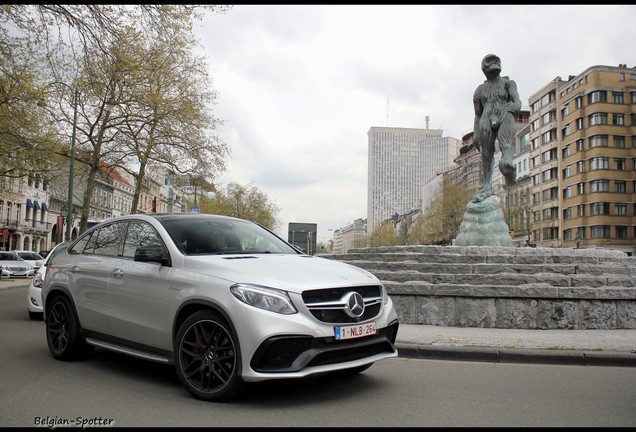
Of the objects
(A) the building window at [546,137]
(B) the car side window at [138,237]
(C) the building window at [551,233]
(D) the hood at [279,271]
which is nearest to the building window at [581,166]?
(A) the building window at [546,137]

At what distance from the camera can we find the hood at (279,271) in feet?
14.8

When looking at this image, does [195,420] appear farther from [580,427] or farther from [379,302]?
[580,427]

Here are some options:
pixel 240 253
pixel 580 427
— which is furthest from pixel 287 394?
pixel 580 427

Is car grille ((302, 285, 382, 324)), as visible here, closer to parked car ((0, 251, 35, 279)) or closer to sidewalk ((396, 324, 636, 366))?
sidewalk ((396, 324, 636, 366))

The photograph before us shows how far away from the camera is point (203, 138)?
105 ft

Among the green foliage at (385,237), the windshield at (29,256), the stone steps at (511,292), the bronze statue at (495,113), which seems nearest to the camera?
the stone steps at (511,292)

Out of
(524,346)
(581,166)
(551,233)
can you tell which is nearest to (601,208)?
(581,166)

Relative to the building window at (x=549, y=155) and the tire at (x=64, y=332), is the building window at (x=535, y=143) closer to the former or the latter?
the building window at (x=549, y=155)

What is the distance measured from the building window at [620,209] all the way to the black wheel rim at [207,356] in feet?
233

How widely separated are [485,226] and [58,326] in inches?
437

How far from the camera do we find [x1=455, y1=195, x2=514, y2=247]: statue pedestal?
561 inches

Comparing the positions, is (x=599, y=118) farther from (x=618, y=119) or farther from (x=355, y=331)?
(x=355, y=331)

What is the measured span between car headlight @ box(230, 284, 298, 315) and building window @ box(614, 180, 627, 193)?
71.6 meters

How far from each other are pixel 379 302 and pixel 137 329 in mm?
2387
